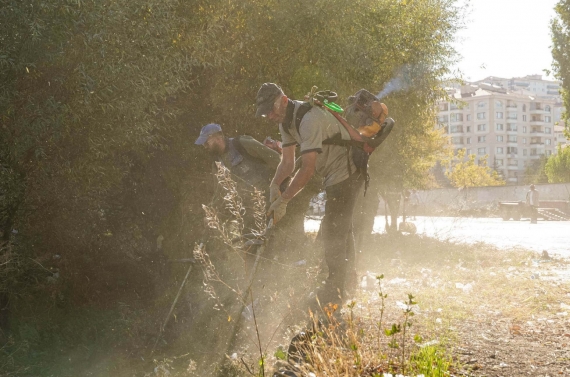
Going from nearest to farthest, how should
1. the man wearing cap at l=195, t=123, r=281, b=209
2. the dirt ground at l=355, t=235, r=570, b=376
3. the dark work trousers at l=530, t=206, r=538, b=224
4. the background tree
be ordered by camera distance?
1. the dirt ground at l=355, t=235, r=570, b=376
2. the man wearing cap at l=195, t=123, r=281, b=209
3. the dark work trousers at l=530, t=206, r=538, b=224
4. the background tree

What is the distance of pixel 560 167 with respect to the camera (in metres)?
78.4

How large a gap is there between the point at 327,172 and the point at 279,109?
0.80 metres

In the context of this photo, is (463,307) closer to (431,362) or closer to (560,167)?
(431,362)

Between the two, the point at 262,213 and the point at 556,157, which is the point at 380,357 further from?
the point at 556,157

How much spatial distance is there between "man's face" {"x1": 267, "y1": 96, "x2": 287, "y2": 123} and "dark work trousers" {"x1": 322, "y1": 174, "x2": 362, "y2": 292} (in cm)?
83

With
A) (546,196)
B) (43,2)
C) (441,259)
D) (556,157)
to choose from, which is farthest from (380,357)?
(556,157)

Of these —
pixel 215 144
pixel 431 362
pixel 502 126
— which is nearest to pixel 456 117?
pixel 502 126

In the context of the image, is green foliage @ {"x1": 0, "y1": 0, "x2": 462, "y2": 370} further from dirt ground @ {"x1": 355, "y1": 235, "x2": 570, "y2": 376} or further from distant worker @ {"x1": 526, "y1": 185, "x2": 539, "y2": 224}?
distant worker @ {"x1": 526, "y1": 185, "x2": 539, "y2": 224}

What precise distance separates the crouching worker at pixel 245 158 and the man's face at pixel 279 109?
2.11 metres

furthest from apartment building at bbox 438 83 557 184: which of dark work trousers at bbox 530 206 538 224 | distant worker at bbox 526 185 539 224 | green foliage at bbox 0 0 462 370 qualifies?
green foliage at bbox 0 0 462 370

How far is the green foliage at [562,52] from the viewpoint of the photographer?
119 feet

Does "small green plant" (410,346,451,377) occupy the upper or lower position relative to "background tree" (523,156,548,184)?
lower

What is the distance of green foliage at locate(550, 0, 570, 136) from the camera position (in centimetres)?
3625

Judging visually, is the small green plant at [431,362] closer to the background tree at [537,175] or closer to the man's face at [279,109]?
the man's face at [279,109]
